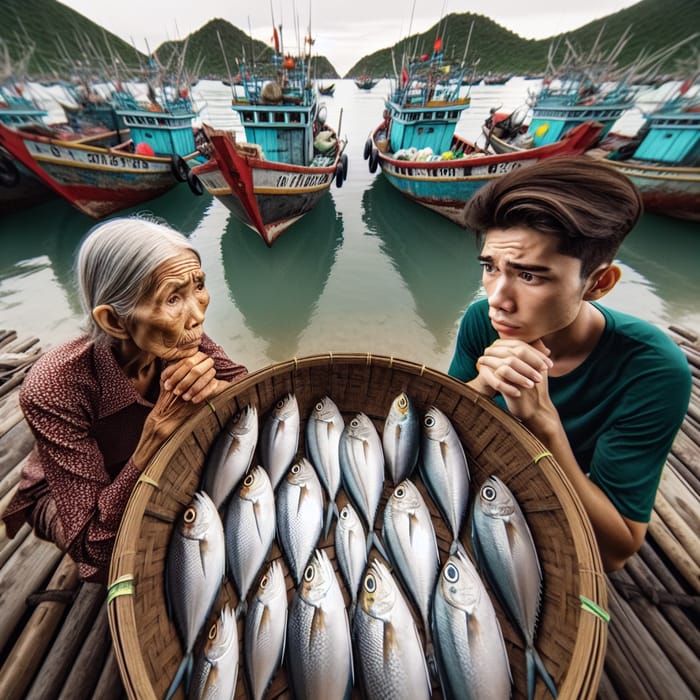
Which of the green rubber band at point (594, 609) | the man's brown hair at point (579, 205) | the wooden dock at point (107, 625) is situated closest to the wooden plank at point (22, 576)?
the wooden dock at point (107, 625)

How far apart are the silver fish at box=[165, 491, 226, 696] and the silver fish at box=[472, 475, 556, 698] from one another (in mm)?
1357

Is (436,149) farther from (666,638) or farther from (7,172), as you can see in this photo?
(666,638)

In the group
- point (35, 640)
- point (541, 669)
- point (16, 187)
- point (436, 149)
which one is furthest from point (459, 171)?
point (16, 187)

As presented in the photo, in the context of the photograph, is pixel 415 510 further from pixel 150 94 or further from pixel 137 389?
pixel 150 94

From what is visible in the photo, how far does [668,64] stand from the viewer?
60.8 meters

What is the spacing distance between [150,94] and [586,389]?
19.0 metres

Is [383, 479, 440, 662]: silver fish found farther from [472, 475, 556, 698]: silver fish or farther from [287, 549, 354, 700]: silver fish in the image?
[287, 549, 354, 700]: silver fish

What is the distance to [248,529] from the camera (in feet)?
5.96

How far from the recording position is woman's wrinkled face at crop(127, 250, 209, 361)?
1.44 m

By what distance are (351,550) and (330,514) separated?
11.9 inches

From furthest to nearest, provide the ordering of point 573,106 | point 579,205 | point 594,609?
point 573,106, point 579,205, point 594,609

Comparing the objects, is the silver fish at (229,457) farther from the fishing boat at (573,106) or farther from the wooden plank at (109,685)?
the fishing boat at (573,106)

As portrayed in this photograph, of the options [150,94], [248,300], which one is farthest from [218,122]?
[248,300]

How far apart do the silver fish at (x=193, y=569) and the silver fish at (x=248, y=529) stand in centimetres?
9
